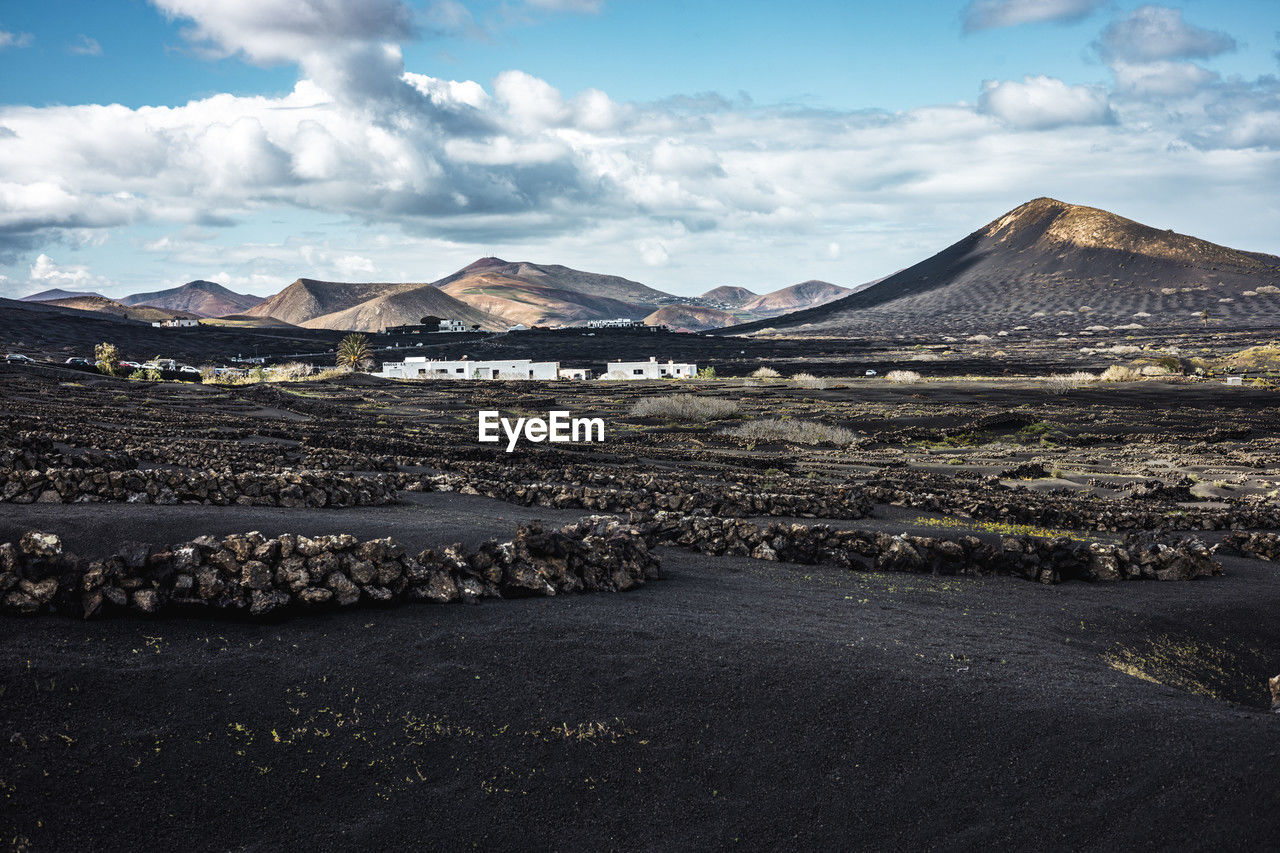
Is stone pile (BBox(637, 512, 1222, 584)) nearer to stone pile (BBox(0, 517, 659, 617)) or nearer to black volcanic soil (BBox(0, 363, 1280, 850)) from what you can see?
black volcanic soil (BBox(0, 363, 1280, 850))

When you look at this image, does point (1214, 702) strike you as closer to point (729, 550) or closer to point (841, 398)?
point (729, 550)

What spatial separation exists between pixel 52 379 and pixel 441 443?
149 feet

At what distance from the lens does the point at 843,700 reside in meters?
6.23

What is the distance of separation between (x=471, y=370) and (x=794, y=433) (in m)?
69.9

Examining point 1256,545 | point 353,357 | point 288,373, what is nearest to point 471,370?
point 353,357

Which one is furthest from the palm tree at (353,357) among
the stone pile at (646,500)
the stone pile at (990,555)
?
the stone pile at (990,555)

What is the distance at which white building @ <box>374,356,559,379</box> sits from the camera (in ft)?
338

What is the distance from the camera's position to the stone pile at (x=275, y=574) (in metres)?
6.63

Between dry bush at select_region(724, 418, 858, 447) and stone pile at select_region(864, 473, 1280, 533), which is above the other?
stone pile at select_region(864, 473, 1280, 533)

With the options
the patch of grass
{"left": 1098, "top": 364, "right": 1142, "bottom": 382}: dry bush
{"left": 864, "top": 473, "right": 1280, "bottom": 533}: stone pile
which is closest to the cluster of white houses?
{"left": 1098, "top": 364, "right": 1142, "bottom": 382}: dry bush

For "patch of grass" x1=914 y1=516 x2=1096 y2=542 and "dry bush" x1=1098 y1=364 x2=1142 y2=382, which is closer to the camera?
"patch of grass" x1=914 y1=516 x2=1096 y2=542

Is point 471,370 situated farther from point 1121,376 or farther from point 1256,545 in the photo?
point 1256,545

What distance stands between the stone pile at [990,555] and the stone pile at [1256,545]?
2080mm

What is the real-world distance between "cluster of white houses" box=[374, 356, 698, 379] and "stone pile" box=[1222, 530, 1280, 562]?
87.0 m
